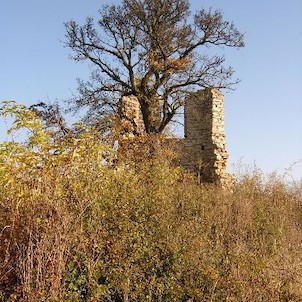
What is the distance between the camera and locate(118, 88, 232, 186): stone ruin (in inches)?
Result: 763

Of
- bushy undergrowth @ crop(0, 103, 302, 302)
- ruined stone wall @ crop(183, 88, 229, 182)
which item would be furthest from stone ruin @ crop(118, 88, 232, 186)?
bushy undergrowth @ crop(0, 103, 302, 302)

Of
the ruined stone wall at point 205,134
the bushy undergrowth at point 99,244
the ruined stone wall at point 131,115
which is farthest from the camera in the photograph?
the ruined stone wall at point 205,134

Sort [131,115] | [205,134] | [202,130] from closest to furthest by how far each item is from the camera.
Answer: [131,115] < [205,134] < [202,130]

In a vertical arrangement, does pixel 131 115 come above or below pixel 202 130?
above

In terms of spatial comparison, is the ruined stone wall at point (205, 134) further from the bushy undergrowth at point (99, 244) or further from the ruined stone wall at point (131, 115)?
the bushy undergrowth at point (99, 244)

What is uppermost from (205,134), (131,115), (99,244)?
(131,115)

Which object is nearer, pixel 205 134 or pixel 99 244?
pixel 99 244

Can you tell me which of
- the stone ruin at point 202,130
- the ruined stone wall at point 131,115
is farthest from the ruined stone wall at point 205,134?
the ruined stone wall at point 131,115

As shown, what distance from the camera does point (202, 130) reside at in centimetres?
2039

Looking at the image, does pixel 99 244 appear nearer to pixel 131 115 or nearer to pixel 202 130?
pixel 131 115

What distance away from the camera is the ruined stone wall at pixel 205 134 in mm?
19688

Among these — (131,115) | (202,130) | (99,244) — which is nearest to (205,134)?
(202,130)

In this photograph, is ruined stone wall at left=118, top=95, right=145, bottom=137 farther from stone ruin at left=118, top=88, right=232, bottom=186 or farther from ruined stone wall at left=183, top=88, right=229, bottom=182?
ruined stone wall at left=183, top=88, right=229, bottom=182

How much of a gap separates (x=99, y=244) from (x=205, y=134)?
49.7 feet
